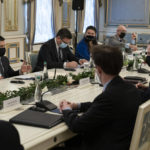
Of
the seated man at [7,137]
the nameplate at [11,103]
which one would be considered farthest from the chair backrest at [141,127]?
the nameplate at [11,103]

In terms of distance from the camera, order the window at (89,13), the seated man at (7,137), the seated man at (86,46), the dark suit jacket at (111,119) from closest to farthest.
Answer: the seated man at (7,137) → the dark suit jacket at (111,119) → the seated man at (86,46) → the window at (89,13)

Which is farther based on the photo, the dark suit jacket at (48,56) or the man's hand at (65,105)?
the dark suit jacket at (48,56)

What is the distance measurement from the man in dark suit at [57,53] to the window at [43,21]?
2691 millimetres

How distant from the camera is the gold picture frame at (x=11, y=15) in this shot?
20.4 ft

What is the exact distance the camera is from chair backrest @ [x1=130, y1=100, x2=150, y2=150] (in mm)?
1834

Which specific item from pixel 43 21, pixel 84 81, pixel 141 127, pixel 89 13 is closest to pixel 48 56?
pixel 84 81

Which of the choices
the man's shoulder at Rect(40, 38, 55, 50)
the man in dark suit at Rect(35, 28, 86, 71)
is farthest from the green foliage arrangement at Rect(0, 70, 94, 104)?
the man's shoulder at Rect(40, 38, 55, 50)

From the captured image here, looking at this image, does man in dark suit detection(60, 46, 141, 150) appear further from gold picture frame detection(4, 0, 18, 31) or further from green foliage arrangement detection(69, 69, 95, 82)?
gold picture frame detection(4, 0, 18, 31)

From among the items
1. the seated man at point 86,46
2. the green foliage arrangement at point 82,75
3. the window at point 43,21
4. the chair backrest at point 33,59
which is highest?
the window at point 43,21

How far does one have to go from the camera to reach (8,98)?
231 centimetres

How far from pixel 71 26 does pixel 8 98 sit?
6.33 m

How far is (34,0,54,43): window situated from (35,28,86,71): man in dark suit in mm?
2691

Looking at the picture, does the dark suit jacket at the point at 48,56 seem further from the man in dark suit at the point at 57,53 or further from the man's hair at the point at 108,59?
the man's hair at the point at 108,59

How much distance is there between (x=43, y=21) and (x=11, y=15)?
115cm
